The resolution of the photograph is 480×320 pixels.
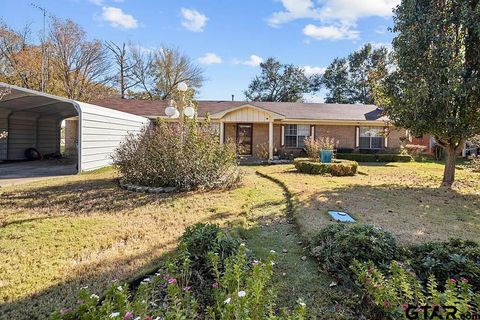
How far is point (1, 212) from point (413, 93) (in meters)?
11.0

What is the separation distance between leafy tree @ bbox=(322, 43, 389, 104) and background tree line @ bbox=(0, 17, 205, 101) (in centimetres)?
1825

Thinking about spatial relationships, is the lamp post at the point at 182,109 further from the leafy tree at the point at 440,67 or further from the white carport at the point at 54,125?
the leafy tree at the point at 440,67

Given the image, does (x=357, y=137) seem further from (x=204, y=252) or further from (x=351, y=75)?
(x=351, y=75)

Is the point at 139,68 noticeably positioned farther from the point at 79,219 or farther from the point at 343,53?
the point at 79,219

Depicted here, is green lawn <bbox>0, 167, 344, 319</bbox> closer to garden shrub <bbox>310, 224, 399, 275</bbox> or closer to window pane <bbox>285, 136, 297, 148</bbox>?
garden shrub <bbox>310, 224, 399, 275</bbox>

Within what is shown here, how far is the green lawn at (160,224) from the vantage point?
11.5ft

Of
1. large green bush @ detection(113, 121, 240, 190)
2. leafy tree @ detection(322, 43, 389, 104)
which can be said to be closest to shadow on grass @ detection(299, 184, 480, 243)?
large green bush @ detection(113, 121, 240, 190)

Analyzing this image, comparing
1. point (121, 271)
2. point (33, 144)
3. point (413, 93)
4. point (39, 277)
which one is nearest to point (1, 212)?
point (39, 277)

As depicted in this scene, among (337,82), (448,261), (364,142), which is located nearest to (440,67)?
(448,261)

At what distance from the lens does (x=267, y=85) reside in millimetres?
43250

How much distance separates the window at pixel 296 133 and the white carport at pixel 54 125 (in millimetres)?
9274

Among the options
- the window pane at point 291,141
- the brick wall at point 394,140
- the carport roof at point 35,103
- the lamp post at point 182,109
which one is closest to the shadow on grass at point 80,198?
the lamp post at point 182,109

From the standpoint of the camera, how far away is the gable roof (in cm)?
2166

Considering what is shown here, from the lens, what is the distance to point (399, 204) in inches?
315
